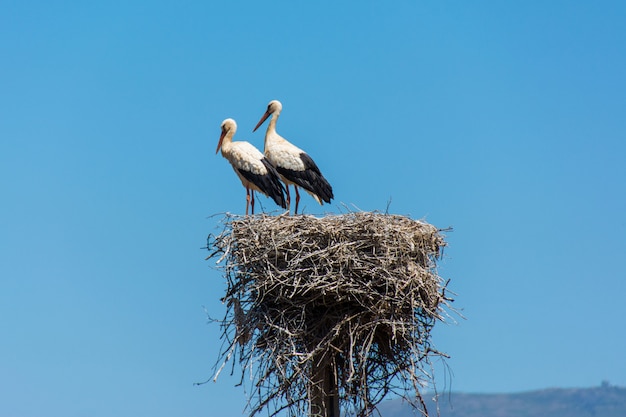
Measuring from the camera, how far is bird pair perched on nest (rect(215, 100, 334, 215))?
14523mm

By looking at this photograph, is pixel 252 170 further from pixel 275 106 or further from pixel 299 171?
pixel 275 106

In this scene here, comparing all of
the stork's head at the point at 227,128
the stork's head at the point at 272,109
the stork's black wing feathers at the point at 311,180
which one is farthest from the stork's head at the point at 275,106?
the stork's black wing feathers at the point at 311,180

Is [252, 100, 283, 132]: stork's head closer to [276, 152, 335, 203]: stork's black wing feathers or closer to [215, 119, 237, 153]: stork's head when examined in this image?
[215, 119, 237, 153]: stork's head

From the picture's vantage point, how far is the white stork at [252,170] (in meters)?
14.5

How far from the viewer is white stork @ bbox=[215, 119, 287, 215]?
14.5 meters

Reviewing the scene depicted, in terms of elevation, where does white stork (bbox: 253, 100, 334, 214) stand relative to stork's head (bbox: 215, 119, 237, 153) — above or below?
below

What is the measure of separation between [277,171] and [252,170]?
0.99ft

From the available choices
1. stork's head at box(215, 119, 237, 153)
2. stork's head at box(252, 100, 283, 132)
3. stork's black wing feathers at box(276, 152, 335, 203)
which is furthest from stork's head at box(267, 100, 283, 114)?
stork's black wing feathers at box(276, 152, 335, 203)

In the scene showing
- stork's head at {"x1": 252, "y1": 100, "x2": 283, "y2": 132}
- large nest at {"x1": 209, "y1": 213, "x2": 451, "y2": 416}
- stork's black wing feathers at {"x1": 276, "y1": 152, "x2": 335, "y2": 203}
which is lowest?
large nest at {"x1": 209, "y1": 213, "x2": 451, "y2": 416}

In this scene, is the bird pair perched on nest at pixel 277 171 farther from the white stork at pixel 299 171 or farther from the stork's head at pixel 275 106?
the stork's head at pixel 275 106

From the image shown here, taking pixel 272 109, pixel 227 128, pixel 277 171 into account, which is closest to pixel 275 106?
pixel 272 109

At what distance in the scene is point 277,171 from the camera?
14.7 m

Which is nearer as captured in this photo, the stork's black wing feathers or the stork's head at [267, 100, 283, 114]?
the stork's black wing feathers
